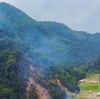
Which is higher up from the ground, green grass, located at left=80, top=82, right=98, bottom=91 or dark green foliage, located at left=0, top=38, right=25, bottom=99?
dark green foliage, located at left=0, top=38, right=25, bottom=99

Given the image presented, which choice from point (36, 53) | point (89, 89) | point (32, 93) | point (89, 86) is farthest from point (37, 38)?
point (32, 93)

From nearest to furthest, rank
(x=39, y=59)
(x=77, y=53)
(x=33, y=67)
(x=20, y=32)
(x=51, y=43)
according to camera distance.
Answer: (x=33, y=67)
(x=39, y=59)
(x=20, y=32)
(x=51, y=43)
(x=77, y=53)

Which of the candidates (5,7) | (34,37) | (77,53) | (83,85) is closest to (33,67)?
(83,85)

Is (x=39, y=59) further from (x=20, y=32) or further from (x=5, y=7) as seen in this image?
(x=5, y=7)

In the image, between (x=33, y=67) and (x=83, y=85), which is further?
(x=83, y=85)

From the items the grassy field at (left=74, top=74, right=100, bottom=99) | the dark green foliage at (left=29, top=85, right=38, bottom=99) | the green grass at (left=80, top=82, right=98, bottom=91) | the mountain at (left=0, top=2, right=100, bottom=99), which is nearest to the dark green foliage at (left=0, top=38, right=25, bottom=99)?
the mountain at (left=0, top=2, right=100, bottom=99)

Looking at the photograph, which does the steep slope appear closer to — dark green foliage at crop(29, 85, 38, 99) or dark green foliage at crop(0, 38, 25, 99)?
dark green foliage at crop(0, 38, 25, 99)

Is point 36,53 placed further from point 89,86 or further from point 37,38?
point 37,38

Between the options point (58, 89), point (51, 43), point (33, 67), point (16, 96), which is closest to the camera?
point (16, 96)
